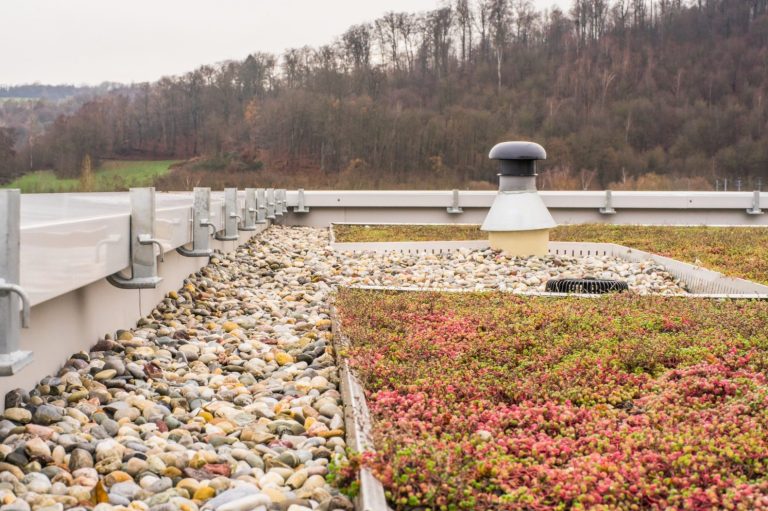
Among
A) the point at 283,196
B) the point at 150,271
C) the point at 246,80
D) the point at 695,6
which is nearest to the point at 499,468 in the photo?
the point at 150,271

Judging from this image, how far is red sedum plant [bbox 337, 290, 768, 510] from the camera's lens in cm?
289

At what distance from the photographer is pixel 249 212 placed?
13.5m

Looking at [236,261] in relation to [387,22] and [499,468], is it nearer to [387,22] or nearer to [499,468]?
[499,468]

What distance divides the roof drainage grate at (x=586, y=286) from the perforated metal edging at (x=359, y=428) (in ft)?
12.7

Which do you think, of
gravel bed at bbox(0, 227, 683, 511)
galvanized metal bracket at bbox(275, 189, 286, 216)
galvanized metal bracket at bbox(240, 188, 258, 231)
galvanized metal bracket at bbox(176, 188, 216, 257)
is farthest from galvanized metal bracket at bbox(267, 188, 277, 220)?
gravel bed at bbox(0, 227, 683, 511)

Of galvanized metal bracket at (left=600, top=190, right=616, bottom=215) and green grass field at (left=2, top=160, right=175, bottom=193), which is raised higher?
green grass field at (left=2, top=160, right=175, bottom=193)

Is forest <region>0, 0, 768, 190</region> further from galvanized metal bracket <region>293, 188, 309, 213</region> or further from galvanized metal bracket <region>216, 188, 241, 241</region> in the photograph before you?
galvanized metal bracket <region>216, 188, 241, 241</region>

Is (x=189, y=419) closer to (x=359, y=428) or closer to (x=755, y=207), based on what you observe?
(x=359, y=428)

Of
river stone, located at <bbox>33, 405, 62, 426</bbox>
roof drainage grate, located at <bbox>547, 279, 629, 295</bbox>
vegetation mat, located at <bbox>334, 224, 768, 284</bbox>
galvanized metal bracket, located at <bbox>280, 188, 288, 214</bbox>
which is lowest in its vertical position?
river stone, located at <bbox>33, 405, 62, 426</bbox>

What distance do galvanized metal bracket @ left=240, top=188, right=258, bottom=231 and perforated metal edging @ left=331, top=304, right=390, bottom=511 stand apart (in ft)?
25.9

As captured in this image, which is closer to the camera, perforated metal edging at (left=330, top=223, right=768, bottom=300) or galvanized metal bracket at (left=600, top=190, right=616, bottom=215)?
perforated metal edging at (left=330, top=223, right=768, bottom=300)

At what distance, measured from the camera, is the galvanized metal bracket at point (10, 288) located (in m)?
3.15

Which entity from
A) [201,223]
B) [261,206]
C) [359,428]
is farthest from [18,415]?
[261,206]

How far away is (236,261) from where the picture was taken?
1094cm
